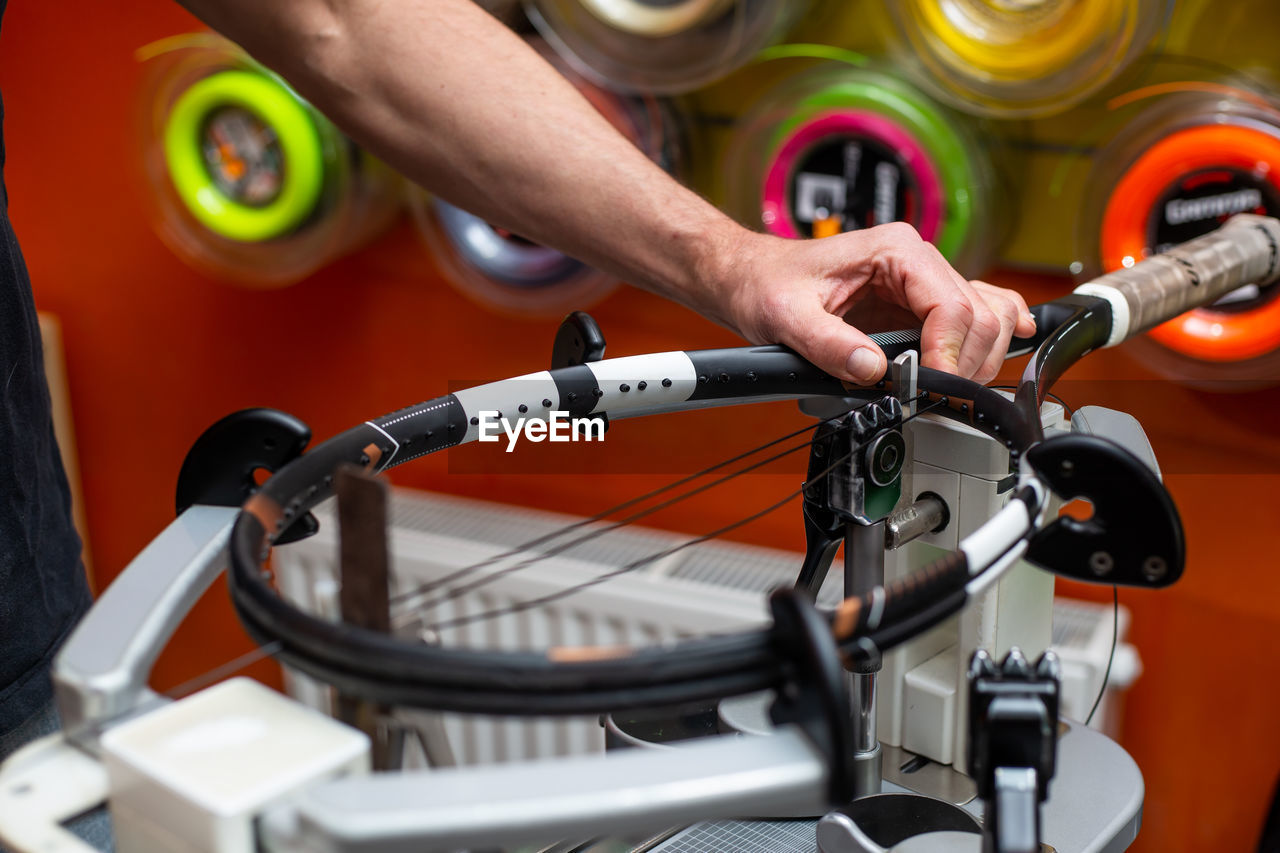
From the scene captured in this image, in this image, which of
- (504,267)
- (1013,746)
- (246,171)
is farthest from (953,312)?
(246,171)

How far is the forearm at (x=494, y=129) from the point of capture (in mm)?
902

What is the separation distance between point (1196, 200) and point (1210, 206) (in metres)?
0.01

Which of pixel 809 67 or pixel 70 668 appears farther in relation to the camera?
pixel 809 67

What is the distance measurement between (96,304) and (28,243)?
158 millimetres

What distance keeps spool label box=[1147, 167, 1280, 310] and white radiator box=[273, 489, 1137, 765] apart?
0.41 meters

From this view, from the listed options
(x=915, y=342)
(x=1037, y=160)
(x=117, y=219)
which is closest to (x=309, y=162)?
(x=117, y=219)

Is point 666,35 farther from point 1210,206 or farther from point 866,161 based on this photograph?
point 1210,206

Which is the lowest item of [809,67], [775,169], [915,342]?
[915,342]

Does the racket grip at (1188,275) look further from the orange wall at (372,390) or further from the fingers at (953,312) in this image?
the orange wall at (372,390)

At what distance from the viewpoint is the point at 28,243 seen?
1994 mm

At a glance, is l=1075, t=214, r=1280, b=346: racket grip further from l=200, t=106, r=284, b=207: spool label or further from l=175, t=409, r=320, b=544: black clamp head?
l=200, t=106, r=284, b=207: spool label

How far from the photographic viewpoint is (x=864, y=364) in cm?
71

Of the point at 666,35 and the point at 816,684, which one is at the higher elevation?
the point at 666,35

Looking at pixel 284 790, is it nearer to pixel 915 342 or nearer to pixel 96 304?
pixel 915 342
